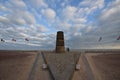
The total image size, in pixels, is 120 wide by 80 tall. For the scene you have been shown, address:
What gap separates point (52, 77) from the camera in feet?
53.8

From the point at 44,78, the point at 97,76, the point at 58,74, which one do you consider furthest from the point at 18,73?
the point at 97,76

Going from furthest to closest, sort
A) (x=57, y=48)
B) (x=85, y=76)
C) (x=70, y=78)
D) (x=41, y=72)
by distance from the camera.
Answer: (x=57, y=48) → (x=41, y=72) → (x=85, y=76) → (x=70, y=78)

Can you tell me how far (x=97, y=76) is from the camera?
18.1m

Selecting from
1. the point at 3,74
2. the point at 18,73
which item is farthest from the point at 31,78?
the point at 3,74

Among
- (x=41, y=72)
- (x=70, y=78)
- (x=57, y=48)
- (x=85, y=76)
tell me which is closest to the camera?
(x=70, y=78)

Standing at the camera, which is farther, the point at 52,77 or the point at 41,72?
the point at 41,72

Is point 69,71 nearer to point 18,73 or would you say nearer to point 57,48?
point 18,73

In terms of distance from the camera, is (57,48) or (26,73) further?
(57,48)

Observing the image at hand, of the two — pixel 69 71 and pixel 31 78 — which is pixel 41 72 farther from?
pixel 69 71

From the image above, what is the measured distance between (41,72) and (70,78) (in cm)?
434

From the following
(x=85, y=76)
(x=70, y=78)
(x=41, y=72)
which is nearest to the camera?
(x=70, y=78)

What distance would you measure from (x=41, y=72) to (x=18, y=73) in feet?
10.5

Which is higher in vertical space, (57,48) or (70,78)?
(57,48)

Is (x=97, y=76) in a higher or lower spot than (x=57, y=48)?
lower
